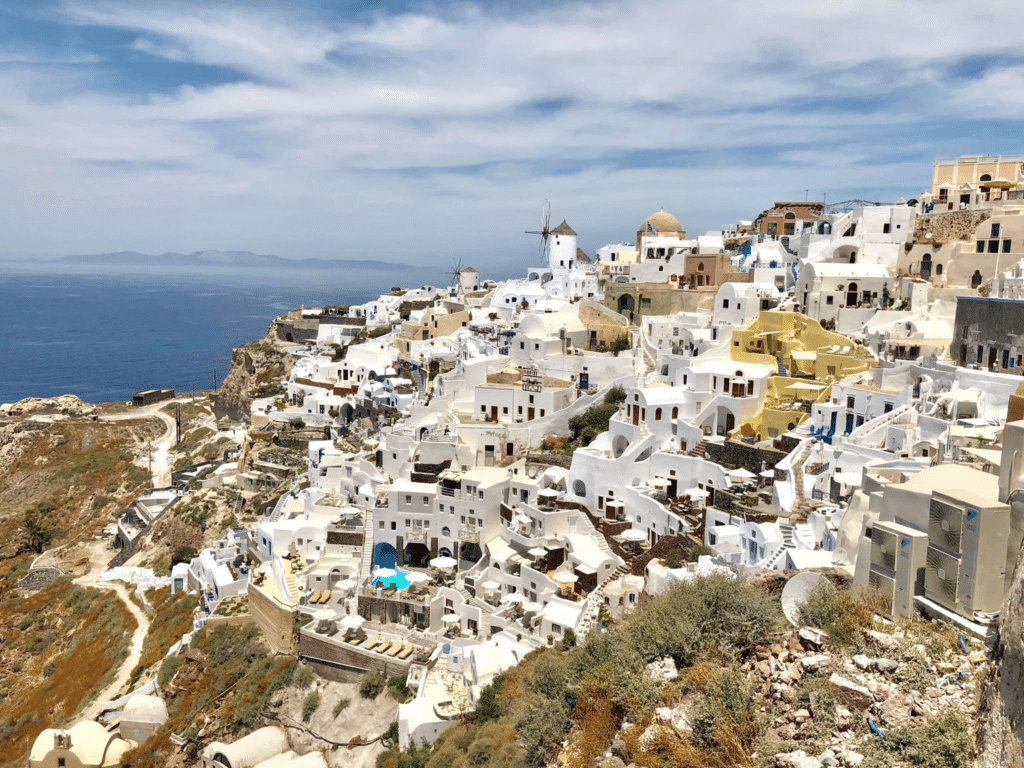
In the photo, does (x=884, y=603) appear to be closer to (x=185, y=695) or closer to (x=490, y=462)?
(x=490, y=462)

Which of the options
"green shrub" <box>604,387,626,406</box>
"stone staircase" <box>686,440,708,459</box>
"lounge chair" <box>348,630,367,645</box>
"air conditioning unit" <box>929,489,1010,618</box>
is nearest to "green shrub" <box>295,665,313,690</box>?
"lounge chair" <box>348,630,367,645</box>

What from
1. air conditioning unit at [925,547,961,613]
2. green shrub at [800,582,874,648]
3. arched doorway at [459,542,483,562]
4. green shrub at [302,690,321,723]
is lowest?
green shrub at [302,690,321,723]

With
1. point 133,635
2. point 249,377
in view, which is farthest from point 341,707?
point 249,377

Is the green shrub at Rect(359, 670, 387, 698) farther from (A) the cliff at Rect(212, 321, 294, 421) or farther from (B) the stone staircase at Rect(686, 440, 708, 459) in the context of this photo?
(A) the cliff at Rect(212, 321, 294, 421)

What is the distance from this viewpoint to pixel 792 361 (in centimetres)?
3092

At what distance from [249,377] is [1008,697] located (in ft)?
192

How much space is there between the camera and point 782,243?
45.2 m

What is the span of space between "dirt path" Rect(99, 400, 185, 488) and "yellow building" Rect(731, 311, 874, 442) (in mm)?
36169

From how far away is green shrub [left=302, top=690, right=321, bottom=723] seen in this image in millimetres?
23391

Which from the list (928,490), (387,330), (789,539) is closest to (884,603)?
(928,490)

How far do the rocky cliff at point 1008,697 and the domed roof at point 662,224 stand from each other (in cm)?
4751

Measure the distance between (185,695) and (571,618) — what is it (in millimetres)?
14114

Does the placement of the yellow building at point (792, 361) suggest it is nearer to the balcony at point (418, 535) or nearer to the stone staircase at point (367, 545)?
the balcony at point (418, 535)

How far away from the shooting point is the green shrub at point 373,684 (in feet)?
75.0
